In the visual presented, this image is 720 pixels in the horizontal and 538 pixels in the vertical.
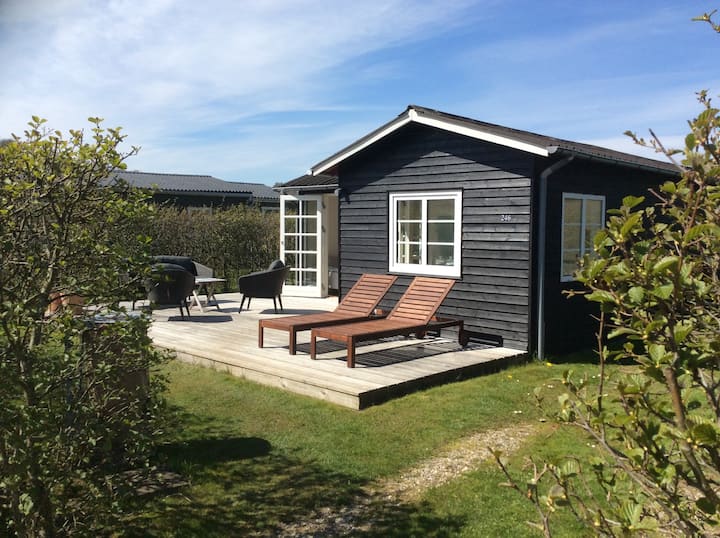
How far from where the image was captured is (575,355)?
8.60 metres

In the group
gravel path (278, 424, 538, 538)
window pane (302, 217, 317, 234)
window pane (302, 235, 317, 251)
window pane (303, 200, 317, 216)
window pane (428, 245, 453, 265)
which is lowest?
gravel path (278, 424, 538, 538)

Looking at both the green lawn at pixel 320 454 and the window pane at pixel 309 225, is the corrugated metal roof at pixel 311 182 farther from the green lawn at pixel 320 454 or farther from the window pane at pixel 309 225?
the green lawn at pixel 320 454

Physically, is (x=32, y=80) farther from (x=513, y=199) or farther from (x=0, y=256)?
(x=513, y=199)

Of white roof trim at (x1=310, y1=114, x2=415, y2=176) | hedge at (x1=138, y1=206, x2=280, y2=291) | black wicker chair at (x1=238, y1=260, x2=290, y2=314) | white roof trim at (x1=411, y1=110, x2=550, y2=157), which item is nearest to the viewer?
white roof trim at (x1=411, y1=110, x2=550, y2=157)

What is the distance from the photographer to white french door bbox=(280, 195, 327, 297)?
1354cm

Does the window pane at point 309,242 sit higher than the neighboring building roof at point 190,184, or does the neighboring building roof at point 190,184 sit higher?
the neighboring building roof at point 190,184

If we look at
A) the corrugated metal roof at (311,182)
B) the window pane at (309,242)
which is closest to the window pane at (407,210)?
the corrugated metal roof at (311,182)

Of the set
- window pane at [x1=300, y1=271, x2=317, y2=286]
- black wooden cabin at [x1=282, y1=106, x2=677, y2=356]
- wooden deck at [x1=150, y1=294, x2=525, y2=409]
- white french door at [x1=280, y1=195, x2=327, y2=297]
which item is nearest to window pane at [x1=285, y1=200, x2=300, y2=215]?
white french door at [x1=280, y1=195, x2=327, y2=297]

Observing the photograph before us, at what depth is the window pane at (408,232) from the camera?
957 centimetres

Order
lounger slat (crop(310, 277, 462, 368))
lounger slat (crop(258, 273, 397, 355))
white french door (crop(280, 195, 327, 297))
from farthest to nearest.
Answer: white french door (crop(280, 195, 327, 297))
lounger slat (crop(258, 273, 397, 355))
lounger slat (crop(310, 277, 462, 368))

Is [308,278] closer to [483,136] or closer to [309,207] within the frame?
[309,207]

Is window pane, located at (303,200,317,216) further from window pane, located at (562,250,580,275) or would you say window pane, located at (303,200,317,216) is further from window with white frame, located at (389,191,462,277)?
window pane, located at (562,250,580,275)

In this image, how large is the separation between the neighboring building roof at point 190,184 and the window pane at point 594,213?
59.4 feet

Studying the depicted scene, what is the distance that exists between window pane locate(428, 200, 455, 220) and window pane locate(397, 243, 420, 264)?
1.99 ft
